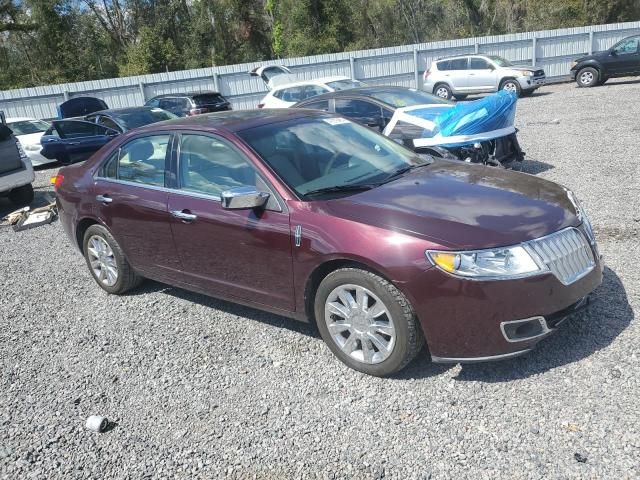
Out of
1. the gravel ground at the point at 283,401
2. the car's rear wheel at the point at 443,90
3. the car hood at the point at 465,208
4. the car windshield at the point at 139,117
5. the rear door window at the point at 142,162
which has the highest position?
the rear door window at the point at 142,162

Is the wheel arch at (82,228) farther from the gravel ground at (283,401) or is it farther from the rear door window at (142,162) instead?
the gravel ground at (283,401)

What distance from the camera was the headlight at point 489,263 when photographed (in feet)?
10.5

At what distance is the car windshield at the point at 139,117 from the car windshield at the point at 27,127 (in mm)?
3334

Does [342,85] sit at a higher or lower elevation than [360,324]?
higher

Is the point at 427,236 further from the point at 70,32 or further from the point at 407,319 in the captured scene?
the point at 70,32

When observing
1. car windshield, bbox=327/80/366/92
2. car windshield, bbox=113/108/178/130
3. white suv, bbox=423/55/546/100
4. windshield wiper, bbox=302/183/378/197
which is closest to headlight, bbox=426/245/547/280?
windshield wiper, bbox=302/183/378/197

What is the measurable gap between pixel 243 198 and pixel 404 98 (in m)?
6.30

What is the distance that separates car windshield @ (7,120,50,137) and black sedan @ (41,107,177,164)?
1.41m

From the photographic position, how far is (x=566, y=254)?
3.42 meters

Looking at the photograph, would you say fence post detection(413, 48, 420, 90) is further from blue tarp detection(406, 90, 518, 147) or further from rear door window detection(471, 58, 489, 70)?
blue tarp detection(406, 90, 518, 147)

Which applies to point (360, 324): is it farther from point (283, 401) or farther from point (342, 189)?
point (342, 189)

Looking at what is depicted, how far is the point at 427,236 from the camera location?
3.29 metres

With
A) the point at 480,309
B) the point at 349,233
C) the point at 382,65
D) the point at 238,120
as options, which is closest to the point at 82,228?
the point at 238,120

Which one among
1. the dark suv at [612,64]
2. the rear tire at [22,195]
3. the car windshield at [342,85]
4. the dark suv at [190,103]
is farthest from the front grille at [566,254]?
the dark suv at [612,64]
